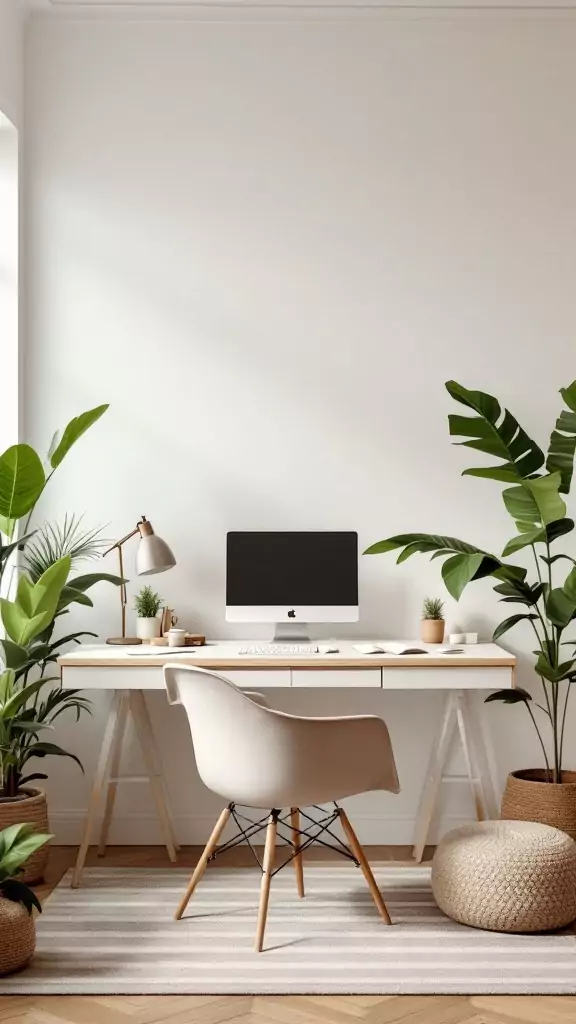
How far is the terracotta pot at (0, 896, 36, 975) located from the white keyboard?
3.86 ft

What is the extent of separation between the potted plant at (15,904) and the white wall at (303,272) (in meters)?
1.26

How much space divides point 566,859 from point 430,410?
5.81 ft

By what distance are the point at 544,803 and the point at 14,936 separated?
174 centimetres

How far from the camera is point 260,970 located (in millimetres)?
2852

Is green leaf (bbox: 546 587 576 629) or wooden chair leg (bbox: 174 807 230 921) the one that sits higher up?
green leaf (bbox: 546 587 576 629)

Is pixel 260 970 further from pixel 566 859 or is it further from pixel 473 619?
pixel 473 619

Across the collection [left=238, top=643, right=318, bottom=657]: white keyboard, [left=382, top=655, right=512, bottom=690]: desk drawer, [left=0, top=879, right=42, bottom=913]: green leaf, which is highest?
[left=238, top=643, right=318, bottom=657]: white keyboard

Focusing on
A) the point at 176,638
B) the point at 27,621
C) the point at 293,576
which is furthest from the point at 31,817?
the point at 293,576

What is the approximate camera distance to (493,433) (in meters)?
3.76

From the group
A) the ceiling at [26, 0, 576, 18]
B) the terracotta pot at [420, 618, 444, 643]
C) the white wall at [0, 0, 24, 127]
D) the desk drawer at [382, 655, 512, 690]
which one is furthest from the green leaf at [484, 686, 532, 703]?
the white wall at [0, 0, 24, 127]

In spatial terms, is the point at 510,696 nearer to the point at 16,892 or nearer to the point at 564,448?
the point at 564,448

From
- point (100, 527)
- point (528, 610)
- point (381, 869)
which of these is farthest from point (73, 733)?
point (528, 610)

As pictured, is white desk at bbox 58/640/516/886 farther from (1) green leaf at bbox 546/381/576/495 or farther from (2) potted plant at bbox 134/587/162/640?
(1) green leaf at bbox 546/381/576/495

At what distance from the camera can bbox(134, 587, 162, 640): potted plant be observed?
4.00 metres
